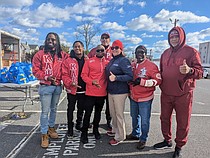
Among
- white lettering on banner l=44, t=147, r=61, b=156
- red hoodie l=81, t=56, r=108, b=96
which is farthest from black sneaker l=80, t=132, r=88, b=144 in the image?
red hoodie l=81, t=56, r=108, b=96

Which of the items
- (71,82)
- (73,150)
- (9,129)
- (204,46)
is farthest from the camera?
(204,46)

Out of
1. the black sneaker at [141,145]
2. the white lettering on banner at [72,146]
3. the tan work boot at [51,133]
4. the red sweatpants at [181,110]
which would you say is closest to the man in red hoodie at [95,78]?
the white lettering on banner at [72,146]

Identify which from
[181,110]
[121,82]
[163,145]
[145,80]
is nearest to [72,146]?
[121,82]

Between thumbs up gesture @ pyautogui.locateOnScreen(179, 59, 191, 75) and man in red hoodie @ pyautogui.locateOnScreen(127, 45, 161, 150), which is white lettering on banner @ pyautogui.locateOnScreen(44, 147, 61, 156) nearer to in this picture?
man in red hoodie @ pyautogui.locateOnScreen(127, 45, 161, 150)

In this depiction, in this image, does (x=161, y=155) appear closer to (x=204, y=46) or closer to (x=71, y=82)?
(x=71, y=82)

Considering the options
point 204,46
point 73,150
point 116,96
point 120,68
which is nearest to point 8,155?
point 73,150

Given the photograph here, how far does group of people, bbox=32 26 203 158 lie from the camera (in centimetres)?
324

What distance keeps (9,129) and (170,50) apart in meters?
3.61

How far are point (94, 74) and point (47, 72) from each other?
0.80 meters

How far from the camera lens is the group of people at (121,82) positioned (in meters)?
3.24

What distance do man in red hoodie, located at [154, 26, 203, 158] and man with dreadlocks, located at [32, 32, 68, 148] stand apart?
1.82m

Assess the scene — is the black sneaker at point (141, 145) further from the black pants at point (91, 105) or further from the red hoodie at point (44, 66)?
the red hoodie at point (44, 66)

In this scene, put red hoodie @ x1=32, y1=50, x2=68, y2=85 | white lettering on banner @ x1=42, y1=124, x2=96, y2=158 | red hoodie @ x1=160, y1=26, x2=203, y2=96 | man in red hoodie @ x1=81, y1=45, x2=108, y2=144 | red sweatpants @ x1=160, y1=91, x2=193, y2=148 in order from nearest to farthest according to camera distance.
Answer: red hoodie @ x1=160, y1=26, x2=203, y2=96, red sweatpants @ x1=160, y1=91, x2=193, y2=148, white lettering on banner @ x1=42, y1=124, x2=96, y2=158, red hoodie @ x1=32, y1=50, x2=68, y2=85, man in red hoodie @ x1=81, y1=45, x2=108, y2=144

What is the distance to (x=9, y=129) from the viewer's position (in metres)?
4.42
